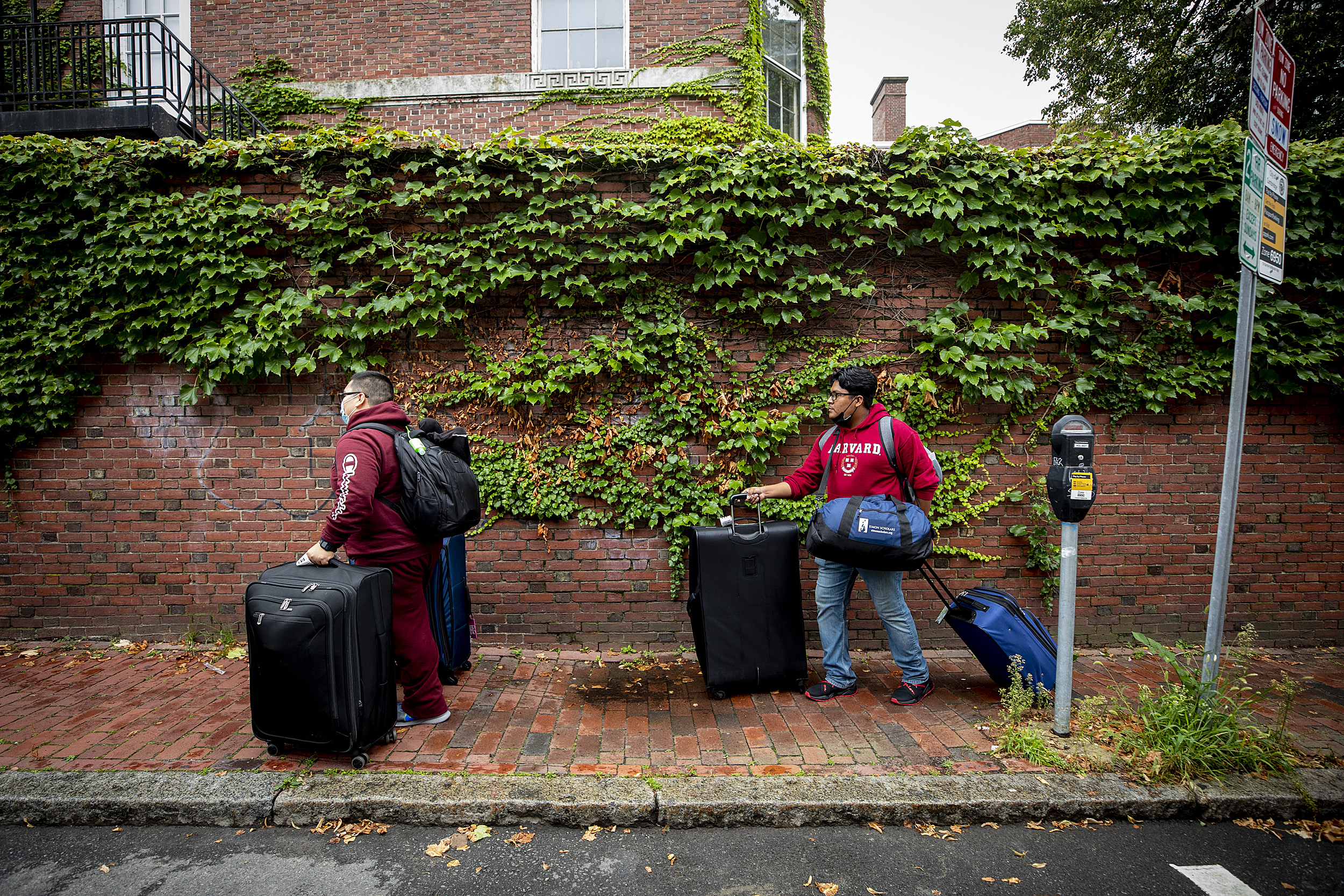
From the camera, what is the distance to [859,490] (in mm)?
3896

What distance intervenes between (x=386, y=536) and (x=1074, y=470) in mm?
3578

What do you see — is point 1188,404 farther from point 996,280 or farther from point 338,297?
point 338,297

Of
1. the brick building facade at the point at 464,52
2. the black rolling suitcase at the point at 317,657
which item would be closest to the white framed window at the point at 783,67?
the brick building facade at the point at 464,52

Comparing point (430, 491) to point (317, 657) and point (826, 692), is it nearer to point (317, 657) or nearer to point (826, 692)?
point (317, 657)

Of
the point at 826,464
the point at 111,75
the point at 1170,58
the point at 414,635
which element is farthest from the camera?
the point at 1170,58

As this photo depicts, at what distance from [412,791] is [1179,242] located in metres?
→ 6.05

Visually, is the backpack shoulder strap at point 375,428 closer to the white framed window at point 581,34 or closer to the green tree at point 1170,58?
the white framed window at point 581,34

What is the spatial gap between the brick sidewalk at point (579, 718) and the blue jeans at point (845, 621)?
0.69 ft

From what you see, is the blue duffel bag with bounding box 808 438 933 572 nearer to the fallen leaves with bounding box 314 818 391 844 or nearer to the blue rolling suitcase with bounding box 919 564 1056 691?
the blue rolling suitcase with bounding box 919 564 1056 691

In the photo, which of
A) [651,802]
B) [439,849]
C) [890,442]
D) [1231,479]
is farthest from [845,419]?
[439,849]

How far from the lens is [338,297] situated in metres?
4.93

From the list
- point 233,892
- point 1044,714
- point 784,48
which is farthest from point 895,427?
point 784,48

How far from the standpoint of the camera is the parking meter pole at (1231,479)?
3.21 meters

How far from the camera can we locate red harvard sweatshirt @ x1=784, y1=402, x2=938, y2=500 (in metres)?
3.86
